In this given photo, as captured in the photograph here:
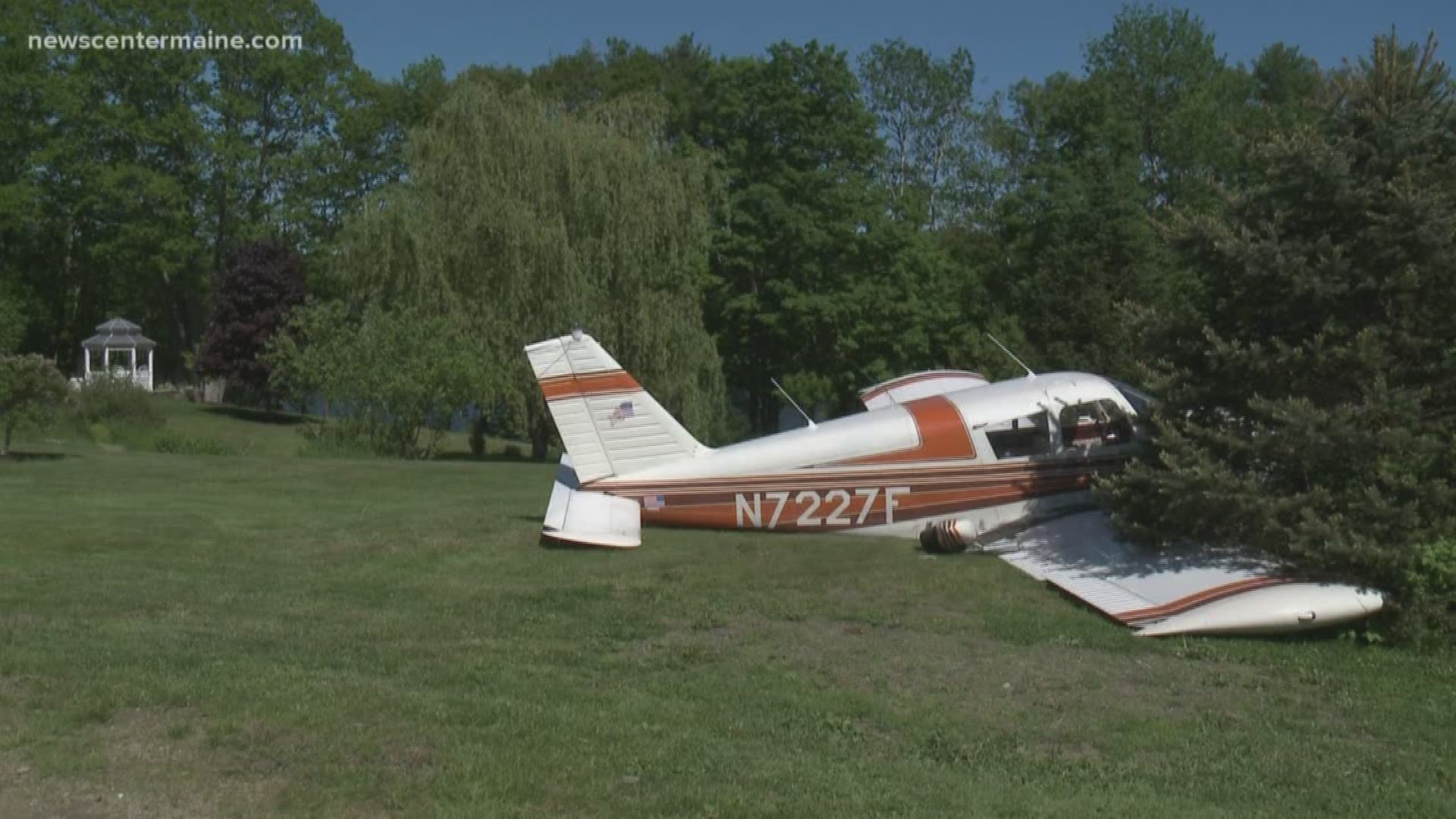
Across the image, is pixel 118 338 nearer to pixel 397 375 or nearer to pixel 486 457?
pixel 486 457

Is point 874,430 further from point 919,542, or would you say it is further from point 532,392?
point 532,392

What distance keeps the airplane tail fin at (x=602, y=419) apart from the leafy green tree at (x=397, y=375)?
12.7m

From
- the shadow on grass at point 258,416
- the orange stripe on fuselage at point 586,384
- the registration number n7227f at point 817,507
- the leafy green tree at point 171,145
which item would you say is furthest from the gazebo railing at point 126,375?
the registration number n7227f at point 817,507

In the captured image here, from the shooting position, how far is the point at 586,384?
42.1 ft

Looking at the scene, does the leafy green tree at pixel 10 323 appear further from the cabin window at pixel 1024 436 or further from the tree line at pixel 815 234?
the cabin window at pixel 1024 436

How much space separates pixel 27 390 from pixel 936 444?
14.8 metres

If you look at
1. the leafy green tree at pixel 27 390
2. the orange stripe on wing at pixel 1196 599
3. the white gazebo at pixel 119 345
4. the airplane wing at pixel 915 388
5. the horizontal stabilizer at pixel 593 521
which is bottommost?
the orange stripe on wing at pixel 1196 599

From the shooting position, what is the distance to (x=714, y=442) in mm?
31094

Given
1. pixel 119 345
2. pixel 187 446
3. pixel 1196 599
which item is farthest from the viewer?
pixel 119 345

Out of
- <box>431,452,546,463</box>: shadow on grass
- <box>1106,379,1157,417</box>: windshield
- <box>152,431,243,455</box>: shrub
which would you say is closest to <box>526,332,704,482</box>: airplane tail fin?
<box>1106,379,1157,417</box>: windshield

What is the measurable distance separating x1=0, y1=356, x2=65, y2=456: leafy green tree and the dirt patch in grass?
52.8 feet

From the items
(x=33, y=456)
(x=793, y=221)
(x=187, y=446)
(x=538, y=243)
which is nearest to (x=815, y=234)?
(x=793, y=221)

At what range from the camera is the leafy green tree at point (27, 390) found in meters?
19.8

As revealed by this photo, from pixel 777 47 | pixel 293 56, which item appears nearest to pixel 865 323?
pixel 777 47
